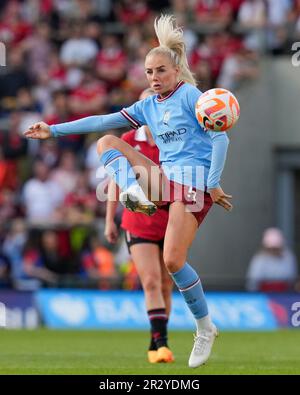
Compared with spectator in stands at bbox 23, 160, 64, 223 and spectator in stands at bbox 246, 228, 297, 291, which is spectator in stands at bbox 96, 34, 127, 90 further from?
spectator in stands at bbox 246, 228, 297, 291

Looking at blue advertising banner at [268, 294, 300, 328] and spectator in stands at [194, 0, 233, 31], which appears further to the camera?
spectator in stands at [194, 0, 233, 31]

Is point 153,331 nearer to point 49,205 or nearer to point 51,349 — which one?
point 51,349

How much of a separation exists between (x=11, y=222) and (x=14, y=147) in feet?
5.70

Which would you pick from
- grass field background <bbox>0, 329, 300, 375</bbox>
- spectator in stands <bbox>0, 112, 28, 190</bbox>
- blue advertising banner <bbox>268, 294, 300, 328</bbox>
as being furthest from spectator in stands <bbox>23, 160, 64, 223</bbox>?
blue advertising banner <bbox>268, 294, 300, 328</bbox>

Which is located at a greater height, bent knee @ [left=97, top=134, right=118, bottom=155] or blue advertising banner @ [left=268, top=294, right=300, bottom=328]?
blue advertising banner @ [left=268, top=294, right=300, bottom=328]

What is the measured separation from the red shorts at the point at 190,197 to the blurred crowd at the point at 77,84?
324 inches

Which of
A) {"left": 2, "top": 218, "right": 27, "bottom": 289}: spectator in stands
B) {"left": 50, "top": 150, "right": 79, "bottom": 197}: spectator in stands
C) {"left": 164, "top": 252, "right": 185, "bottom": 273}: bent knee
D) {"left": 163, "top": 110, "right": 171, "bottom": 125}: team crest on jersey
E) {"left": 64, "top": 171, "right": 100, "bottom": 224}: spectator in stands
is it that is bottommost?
{"left": 164, "top": 252, "right": 185, "bottom": 273}: bent knee

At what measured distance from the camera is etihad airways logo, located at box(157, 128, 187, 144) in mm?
9641

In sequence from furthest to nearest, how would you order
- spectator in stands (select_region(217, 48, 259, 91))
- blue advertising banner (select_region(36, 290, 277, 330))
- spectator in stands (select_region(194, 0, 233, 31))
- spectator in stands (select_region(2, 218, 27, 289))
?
spectator in stands (select_region(194, 0, 233, 31)) → spectator in stands (select_region(217, 48, 259, 91)) → spectator in stands (select_region(2, 218, 27, 289)) → blue advertising banner (select_region(36, 290, 277, 330))

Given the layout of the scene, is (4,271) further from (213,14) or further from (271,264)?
(213,14)

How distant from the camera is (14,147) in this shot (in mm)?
20203

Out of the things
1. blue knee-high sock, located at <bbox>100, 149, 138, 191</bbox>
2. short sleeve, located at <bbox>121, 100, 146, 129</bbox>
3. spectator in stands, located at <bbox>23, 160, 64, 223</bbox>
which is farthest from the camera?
spectator in stands, located at <bbox>23, 160, 64, 223</bbox>

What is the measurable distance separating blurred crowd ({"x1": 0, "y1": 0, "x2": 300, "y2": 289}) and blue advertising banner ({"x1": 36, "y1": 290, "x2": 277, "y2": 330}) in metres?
0.35
